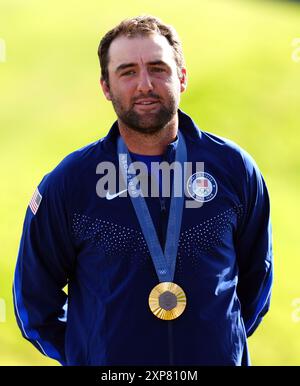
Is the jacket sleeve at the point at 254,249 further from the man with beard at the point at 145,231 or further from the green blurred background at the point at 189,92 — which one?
the green blurred background at the point at 189,92

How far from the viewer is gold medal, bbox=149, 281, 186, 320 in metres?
3.81

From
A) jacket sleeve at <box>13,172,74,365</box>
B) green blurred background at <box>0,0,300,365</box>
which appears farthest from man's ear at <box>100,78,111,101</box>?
green blurred background at <box>0,0,300,365</box>

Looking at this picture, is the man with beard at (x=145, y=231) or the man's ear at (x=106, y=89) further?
the man's ear at (x=106, y=89)

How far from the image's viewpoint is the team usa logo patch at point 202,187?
4.00 m

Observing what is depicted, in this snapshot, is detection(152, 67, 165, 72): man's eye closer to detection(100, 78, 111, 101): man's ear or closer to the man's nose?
the man's nose

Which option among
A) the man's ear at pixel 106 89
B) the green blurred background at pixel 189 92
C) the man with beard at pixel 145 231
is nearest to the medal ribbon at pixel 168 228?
the man with beard at pixel 145 231

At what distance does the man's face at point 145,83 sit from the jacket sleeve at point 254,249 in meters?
0.44

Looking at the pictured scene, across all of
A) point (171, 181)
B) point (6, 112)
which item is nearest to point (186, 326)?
point (171, 181)

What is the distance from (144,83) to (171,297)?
0.83m

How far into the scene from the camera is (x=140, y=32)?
157 inches

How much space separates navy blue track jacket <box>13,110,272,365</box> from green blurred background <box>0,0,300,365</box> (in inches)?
130

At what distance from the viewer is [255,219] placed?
4199 mm

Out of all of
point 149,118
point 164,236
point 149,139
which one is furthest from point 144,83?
point 164,236

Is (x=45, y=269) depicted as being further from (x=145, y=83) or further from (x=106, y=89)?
(x=145, y=83)
